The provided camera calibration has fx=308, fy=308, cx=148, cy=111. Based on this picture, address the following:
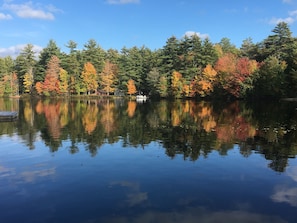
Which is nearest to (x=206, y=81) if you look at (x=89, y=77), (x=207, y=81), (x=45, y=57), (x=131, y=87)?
(x=207, y=81)

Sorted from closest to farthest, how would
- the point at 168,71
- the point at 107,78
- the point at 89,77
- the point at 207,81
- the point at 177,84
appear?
1. the point at 207,81
2. the point at 177,84
3. the point at 168,71
4. the point at 89,77
5. the point at 107,78

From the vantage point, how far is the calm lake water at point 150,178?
912 centimetres

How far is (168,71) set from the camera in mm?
91125

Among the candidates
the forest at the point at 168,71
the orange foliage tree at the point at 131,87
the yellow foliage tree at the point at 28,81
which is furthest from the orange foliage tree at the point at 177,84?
the yellow foliage tree at the point at 28,81

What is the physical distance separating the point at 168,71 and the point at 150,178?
8026 cm

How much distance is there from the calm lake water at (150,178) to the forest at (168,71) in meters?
44.4

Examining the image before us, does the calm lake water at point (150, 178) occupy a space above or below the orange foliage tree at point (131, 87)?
below

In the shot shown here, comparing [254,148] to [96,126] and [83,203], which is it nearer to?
[83,203]

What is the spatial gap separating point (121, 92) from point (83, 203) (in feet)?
314

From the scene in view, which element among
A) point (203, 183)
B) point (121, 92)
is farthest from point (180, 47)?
point (203, 183)

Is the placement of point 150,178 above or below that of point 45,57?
below

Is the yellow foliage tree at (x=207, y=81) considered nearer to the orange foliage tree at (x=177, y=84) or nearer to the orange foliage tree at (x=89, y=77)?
the orange foliage tree at (x=177, y=84)

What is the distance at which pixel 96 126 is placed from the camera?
2812 cm

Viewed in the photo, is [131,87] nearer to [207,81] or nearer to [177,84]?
[177,84]
